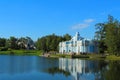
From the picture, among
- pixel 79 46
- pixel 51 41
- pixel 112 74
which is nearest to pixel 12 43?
pixel 51 41

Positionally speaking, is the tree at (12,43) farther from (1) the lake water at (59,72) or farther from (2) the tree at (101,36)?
(1) the lake water at (59,72)

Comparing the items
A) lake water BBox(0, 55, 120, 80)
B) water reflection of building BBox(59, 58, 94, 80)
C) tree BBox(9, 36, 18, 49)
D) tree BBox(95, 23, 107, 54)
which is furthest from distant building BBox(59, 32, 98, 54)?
tree BBox(9, 36, 18, 49)

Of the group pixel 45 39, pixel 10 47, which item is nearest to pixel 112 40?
pixel 45 39

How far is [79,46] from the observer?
120 meters

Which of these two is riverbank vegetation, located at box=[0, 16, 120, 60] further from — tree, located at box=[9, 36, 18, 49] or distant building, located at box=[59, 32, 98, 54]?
tree, located at box=[9, 36, 18, 49]

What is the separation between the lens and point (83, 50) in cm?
11731

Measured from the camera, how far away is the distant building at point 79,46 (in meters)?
116

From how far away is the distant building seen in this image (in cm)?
11594

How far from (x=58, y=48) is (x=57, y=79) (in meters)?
108

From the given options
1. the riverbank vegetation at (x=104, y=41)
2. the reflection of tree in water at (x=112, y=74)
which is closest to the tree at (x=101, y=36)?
the riverbank vegetation at (x=104, y=41)

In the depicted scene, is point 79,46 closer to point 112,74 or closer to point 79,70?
point 79,70

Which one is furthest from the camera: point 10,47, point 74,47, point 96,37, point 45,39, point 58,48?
point 10,47

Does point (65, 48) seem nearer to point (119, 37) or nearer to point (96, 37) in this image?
point (96, 37)

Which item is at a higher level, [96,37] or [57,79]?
[96,37]
